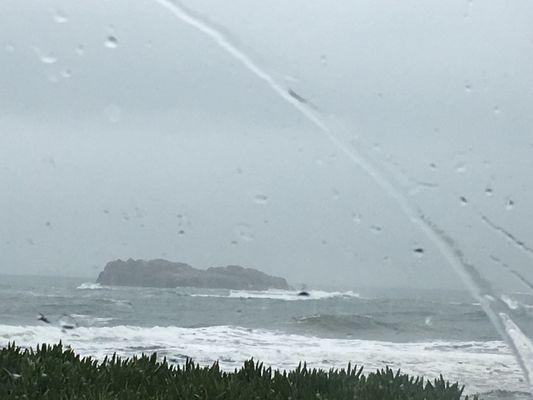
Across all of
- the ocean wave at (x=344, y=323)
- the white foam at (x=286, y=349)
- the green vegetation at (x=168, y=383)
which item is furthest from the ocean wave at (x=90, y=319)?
the green vegetation at (x=168, y=383)

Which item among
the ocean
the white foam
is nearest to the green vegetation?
the ocean

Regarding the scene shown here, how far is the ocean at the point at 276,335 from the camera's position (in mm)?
26422

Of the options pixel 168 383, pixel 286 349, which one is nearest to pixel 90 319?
pixel 286 349

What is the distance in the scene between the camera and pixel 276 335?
129ft

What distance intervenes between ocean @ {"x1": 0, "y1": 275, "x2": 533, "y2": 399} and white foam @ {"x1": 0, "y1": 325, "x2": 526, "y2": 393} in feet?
0.14

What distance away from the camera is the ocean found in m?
26.4

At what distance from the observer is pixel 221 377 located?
799 centimetres

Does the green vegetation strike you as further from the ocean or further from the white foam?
the white foam

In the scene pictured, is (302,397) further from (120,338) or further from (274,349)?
(120,338)

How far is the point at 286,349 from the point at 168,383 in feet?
82.9

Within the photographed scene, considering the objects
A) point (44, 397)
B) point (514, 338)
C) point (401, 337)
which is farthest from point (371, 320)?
point (44, 397)

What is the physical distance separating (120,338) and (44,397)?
2788 cm

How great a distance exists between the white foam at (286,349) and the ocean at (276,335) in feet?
0.14

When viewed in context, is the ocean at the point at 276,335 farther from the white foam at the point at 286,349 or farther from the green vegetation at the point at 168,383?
the green vegetation at the point at 168,383
